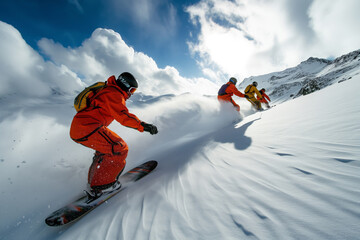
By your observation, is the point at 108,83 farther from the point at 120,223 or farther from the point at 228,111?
the point at 228,111

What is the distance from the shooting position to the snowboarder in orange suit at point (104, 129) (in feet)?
8.55

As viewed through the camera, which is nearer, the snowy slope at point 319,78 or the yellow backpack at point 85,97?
the yellow backpack at point 85,97

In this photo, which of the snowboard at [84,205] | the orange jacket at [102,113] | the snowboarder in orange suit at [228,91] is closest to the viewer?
the snowboard at [84,205]

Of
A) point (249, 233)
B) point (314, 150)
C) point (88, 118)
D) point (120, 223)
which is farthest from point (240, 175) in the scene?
point (88, 118)

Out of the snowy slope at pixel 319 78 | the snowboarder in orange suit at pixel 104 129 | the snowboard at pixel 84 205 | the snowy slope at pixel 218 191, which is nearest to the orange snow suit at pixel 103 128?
the snowboarder in orange suit at pixel 104 129

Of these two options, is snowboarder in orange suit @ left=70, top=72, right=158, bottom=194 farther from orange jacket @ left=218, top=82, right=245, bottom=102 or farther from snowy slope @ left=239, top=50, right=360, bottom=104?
snowy slope @ left=239, top=50, right=360, bottom=104

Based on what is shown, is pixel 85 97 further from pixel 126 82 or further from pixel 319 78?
pixel 319 78

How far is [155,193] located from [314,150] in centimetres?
212

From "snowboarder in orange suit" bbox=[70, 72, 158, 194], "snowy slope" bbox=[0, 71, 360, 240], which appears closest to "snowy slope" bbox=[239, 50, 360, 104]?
"snowy slope" bbox=[0, 71, 360, 240]

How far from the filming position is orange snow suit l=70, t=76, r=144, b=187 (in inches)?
102

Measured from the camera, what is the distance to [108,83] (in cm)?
297

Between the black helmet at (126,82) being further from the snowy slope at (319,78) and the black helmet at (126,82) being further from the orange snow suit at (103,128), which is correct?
the snowy slope at (319,78)

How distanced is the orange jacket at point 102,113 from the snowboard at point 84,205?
3.38 feet

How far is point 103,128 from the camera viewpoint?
2.79 m
